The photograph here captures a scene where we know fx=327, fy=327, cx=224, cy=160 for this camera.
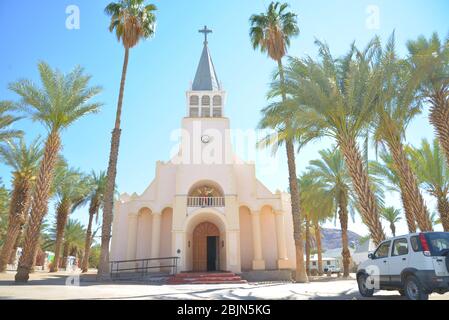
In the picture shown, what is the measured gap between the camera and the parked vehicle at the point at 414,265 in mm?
7703

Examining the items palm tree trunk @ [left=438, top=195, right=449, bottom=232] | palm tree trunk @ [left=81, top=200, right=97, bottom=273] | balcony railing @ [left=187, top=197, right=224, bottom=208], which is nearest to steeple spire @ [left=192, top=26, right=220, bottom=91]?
balcony railing @ [left=187, top=197, right=224, bottom=208]

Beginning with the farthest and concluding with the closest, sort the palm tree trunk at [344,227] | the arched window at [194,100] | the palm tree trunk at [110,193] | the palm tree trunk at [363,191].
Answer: the arched window at [194,100], the palm tree trunk at [344,227], the palm tree trunk at [110,193], the palm tree trunk at [363,191]

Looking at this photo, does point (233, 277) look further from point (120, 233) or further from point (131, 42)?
point (131, 42)

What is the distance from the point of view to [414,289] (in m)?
8.19

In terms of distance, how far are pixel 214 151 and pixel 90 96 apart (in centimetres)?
953

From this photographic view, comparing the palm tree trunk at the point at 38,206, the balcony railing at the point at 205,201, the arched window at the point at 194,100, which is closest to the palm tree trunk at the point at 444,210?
the balcony railing at the point at 205,201

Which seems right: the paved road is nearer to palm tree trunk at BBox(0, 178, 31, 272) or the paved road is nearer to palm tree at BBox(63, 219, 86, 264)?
palm tree trunk at BBox(0, 178, 31, 272)

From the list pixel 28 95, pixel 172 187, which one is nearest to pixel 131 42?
pixel 28 95

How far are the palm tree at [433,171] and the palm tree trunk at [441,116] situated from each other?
4.83 meters

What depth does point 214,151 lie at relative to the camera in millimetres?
24547

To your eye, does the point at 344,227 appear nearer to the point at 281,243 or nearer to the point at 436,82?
the point at 281,243

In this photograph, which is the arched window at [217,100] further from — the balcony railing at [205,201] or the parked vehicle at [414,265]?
the parked vehicle at [414,265]

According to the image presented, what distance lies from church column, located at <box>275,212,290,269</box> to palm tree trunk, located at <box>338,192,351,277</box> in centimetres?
494

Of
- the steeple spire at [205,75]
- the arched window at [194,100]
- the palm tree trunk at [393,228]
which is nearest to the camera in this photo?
the arched window at [194,100]
